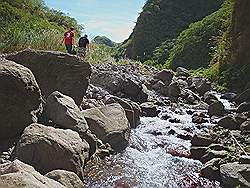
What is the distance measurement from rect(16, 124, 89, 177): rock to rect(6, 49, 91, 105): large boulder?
2.69m

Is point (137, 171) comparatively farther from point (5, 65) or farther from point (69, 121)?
point (5, 65)

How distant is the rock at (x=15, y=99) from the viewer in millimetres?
7891

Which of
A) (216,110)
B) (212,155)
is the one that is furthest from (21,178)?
(216,110)

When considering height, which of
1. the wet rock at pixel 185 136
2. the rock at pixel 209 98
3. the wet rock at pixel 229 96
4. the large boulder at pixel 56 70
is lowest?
the wet rock at pixel 185 136

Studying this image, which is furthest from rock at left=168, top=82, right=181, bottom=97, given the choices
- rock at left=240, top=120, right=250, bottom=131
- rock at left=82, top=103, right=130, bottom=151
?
rock at left=82, top=103, right=130, bottom=151

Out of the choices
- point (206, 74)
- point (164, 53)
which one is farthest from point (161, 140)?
point (164, 53)

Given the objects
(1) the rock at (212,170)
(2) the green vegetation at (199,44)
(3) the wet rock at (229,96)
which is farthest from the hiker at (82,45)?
(2) the green vegetation at (199,44)

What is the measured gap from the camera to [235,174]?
301 inches

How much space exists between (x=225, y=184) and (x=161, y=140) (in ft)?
11.2

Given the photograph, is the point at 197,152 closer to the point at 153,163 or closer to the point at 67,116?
the point at 153,163

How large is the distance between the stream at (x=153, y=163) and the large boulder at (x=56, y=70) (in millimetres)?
1985

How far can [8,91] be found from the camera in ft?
26.0

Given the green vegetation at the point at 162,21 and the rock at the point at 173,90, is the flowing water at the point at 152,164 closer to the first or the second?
the rock at the point at 173,90

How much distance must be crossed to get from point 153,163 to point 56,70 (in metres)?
3.18
